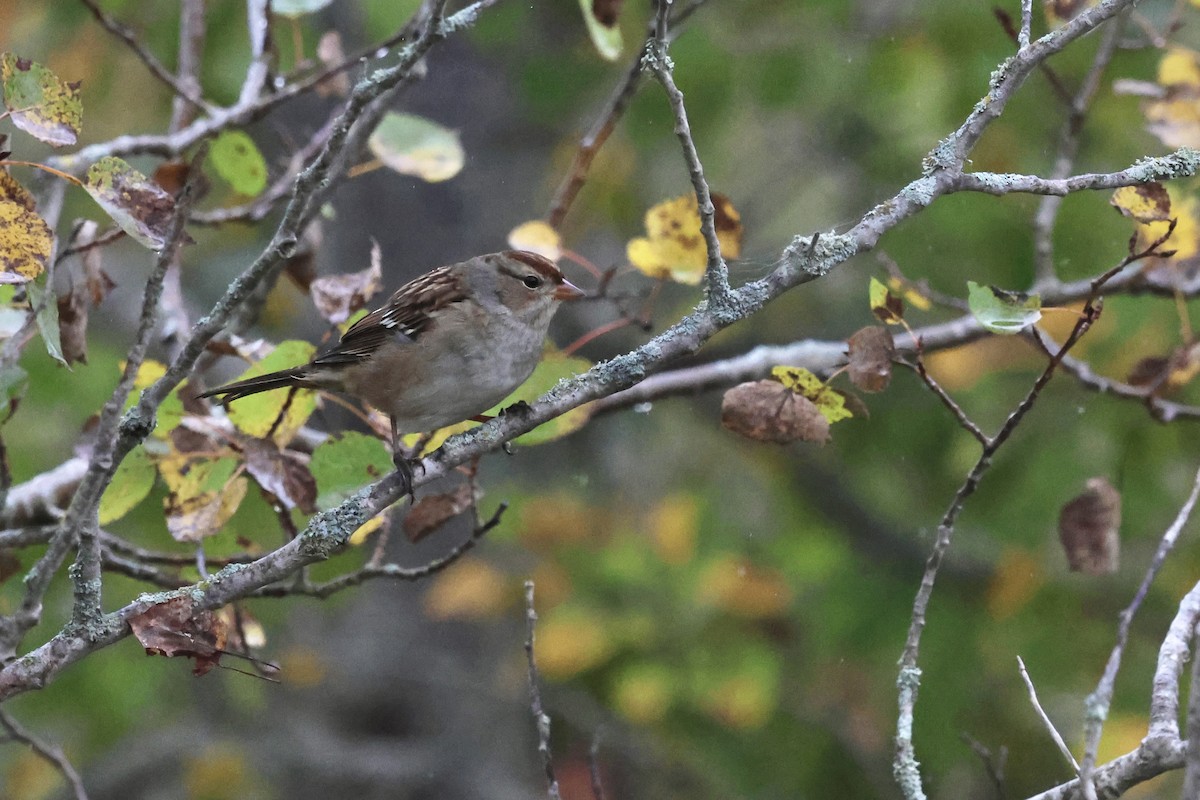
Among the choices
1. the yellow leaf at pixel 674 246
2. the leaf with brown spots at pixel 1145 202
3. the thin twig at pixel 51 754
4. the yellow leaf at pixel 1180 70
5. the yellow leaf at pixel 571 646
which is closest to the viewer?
the leaf with brown spots at pixel 1145 202

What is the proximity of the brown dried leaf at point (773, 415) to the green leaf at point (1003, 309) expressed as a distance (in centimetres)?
38

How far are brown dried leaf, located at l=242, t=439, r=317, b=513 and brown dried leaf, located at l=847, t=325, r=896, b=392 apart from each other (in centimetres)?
115

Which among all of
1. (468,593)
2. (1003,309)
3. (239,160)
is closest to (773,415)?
(1003,309)

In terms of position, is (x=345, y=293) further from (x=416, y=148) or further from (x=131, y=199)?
(x=131, y=199)

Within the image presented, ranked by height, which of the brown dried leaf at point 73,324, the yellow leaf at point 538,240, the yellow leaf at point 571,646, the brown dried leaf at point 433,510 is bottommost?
the yellow leaf at point 571,646

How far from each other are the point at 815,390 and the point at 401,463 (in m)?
0.85

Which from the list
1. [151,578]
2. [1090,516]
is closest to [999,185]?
[1090,516]

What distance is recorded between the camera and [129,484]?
8.68ft

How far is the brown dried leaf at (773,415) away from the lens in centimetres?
234

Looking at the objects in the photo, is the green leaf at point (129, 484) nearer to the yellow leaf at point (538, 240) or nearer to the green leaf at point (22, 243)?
the green leaf at point (22, 243)

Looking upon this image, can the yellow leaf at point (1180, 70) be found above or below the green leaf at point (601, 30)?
above

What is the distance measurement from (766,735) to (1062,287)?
2.89 meters

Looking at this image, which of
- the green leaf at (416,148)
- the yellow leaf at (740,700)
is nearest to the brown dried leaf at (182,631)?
the green leaf at (416,148)

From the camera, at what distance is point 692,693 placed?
5.55m
